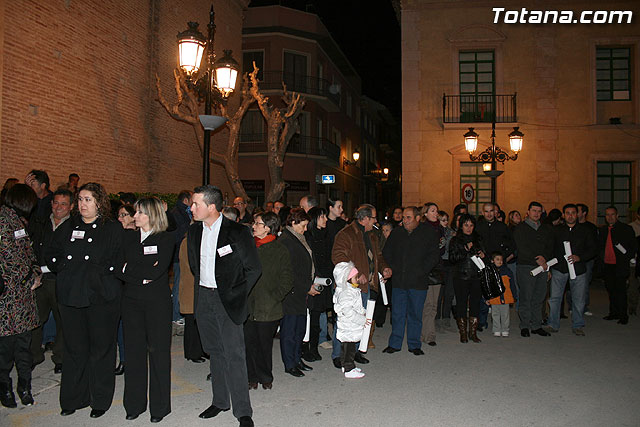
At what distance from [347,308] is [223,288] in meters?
2.17

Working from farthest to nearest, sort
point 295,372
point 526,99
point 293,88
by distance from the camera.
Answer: point 293,88 < point 526,99 < point 295,372

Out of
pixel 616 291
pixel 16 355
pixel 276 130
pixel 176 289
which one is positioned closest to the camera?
pixel 16 355

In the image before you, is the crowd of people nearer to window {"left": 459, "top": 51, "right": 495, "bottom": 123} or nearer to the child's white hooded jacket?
the child's white hooded jacket

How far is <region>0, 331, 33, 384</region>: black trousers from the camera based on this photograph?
5285mm

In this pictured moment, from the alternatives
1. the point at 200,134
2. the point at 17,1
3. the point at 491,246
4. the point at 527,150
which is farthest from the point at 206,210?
the point at 527,150

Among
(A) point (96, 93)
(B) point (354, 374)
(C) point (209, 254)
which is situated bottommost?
→ (B) point (354, 374)

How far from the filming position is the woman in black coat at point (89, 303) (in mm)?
5105

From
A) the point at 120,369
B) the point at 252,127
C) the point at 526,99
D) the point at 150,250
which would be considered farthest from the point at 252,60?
the point at 150,250

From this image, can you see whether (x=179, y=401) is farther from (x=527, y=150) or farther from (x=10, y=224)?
(x=527, y=150)

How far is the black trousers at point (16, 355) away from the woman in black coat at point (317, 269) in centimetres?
340

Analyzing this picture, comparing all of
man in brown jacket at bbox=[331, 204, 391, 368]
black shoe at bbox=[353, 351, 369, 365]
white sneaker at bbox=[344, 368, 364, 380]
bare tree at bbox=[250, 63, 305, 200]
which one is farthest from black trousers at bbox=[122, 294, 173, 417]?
bare tree at bbox=[250, 63, 305, 200]

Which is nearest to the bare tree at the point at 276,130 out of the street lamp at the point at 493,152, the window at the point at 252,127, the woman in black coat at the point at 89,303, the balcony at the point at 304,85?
the street lamp at the point at 493,152

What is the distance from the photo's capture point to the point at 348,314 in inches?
259

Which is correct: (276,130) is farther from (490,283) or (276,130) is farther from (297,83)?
(297,83)
